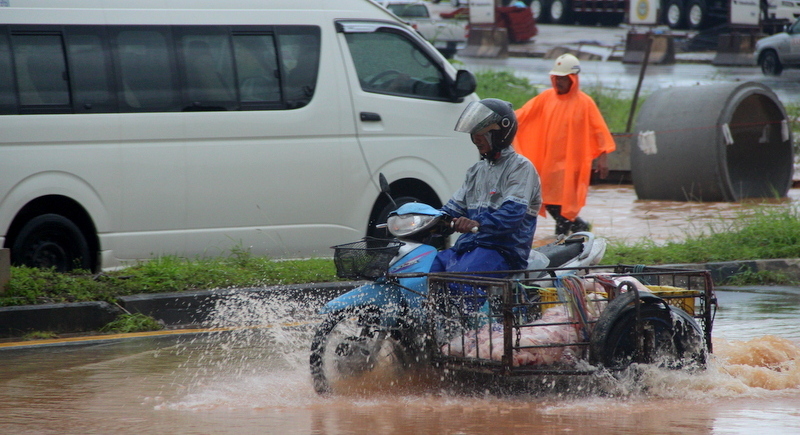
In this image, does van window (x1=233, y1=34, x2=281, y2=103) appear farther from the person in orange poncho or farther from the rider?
the rider

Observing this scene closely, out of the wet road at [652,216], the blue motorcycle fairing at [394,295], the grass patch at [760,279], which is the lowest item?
the grass patch at [760,279]

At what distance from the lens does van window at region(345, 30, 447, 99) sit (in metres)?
8.96

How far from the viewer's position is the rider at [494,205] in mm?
5281

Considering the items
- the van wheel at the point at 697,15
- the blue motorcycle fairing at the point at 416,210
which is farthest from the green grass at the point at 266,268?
the van wheel at the point at 697,15

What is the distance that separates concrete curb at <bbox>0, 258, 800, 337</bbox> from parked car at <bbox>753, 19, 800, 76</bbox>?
21742 millimetres

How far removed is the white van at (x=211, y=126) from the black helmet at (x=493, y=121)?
3316 millimetres

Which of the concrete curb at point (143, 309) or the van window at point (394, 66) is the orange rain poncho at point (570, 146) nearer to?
the van window at point (394, 66)

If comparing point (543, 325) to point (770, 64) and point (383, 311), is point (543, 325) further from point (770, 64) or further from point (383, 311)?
point (770, 64)

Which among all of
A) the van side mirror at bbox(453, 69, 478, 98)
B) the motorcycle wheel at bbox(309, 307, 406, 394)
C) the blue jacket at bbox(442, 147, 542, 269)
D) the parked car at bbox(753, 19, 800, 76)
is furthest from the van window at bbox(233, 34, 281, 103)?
the parked car at bbox(753, 19, 800, 76)

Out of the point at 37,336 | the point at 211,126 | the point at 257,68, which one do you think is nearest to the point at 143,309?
the point at 37,336

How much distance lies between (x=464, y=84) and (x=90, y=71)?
10.2 feet

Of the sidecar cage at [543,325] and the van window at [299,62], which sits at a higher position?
the van window at [299,62]

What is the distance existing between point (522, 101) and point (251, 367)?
13.3 metres

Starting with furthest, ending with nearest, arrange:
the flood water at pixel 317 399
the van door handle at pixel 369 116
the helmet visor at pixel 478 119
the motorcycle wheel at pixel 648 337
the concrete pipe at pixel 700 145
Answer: the concrete pipe at pixel 700 145, the van door handle at pixel 369 116, the helmet visor at pixel 478 119, the motorcycle wheel at pixel 648 337, the flood water at pixel 317 399
